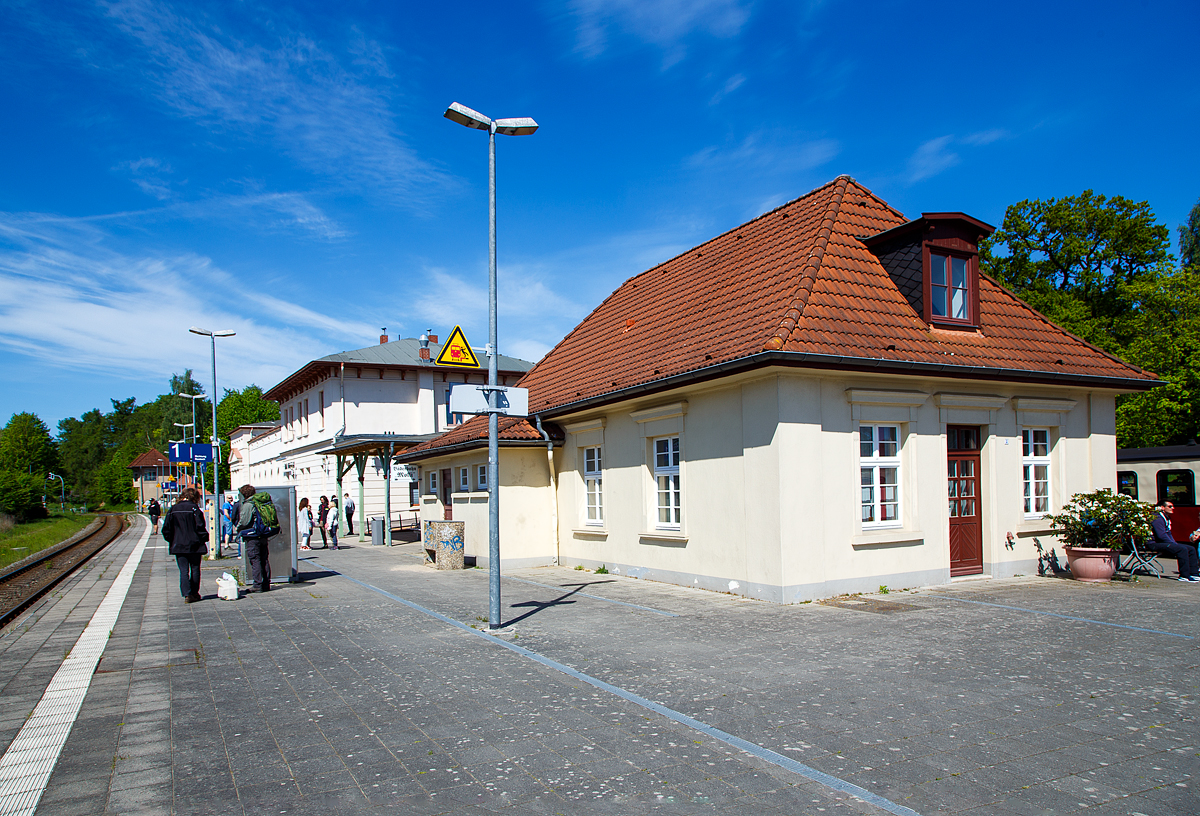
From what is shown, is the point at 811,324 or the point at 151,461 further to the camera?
the point at 151,461

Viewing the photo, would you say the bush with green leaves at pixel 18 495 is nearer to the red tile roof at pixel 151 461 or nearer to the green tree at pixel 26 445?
the green tree at pixel 26 445

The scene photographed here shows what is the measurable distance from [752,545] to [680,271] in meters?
8.24

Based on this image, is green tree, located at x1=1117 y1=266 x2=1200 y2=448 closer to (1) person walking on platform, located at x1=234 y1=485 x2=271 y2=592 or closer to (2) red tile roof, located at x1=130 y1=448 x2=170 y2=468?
(1) person walking on platform, located at x1=234 y1=485 x2=271 y2=592

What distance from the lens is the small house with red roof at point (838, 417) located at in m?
11.4

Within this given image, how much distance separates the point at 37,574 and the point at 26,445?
300 feet

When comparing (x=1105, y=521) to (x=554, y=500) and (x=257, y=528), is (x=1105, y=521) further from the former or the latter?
(x=257, y=528)

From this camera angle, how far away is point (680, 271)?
1811cm

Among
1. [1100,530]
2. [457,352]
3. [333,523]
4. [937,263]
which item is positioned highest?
[937,263]

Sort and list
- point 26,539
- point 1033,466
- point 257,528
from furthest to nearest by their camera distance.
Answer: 1. point 26,539
2. point 1033,466
3. point 257,528

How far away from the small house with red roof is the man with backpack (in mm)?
6159

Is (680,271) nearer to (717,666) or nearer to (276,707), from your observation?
(717,666)

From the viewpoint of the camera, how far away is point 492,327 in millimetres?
9977

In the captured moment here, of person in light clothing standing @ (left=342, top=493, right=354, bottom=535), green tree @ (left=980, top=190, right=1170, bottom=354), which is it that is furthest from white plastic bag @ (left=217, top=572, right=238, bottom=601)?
green tree @ (left=980, top=190, right=1170, bottom=354)

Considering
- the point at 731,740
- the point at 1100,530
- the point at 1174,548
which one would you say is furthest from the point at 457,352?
the point at 1174,548
